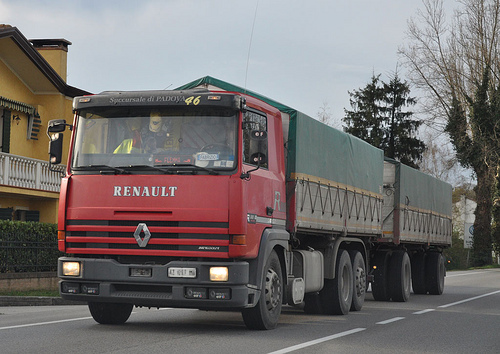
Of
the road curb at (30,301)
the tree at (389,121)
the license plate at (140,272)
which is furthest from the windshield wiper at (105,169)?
the tree at (389,121)

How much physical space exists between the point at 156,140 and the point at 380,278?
9.85 m

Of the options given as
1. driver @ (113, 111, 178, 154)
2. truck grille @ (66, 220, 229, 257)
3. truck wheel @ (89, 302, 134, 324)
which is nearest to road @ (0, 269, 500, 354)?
truck wheel @ (89, 302, 134, 324)

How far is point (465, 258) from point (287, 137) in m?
51.1

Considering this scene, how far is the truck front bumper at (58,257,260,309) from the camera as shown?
10.0 meters

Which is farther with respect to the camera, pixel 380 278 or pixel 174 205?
pixel 380 278

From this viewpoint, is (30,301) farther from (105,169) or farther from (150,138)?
(150,138)

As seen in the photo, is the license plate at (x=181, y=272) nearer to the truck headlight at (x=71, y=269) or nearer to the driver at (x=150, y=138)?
the truck headlight at (x=71, y=269)

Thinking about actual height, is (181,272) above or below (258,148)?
below

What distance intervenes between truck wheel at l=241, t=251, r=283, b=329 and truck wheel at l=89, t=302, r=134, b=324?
1.93 meters

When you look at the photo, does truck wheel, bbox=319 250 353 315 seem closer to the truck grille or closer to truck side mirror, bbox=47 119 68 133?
the truck grille

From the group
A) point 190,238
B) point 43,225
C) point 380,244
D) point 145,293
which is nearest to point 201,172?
point 190,238

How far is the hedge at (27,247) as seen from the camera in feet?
71.5

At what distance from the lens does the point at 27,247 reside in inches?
893

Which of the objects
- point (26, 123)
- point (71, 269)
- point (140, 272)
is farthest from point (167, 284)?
point (26, 123)
